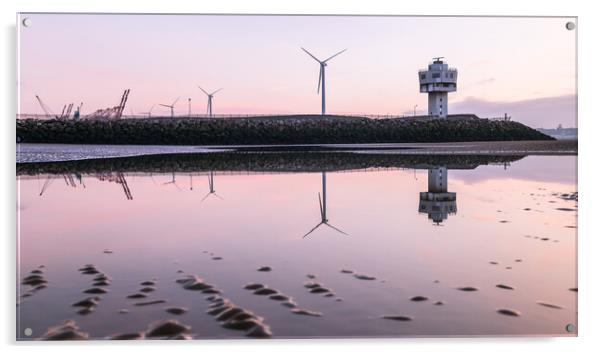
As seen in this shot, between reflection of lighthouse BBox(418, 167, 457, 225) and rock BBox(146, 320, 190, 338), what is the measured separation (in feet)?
18.4

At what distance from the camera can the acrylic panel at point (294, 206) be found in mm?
5852

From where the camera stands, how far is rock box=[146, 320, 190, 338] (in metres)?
5.51

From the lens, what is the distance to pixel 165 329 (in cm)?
552

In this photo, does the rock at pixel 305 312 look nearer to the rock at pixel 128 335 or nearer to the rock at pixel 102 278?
the rock at pixel 128 335

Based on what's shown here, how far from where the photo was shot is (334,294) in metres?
6.05

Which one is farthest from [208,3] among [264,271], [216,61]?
[264,271]

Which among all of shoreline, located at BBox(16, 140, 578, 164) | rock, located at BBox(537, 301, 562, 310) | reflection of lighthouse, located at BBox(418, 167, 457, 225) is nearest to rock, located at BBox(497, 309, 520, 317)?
rock, located at BBox(537, 301, 562, 310)

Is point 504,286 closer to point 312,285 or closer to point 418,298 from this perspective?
point 418,298

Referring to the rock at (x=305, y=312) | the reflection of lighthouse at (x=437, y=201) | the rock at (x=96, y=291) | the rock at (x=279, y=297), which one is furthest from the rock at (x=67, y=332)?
the reflection of lighthouse at (x=437, y=201)

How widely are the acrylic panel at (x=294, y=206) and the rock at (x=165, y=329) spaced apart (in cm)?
2

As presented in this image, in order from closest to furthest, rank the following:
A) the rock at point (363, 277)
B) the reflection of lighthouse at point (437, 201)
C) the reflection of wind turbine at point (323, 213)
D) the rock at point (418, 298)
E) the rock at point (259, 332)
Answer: the rock at point (259, 332), the rock at point (418, 298), the rock at point (363, 277), the reflection of wind turbine at point (323, 213), the reflection of lighthouse at point (437, 201)
